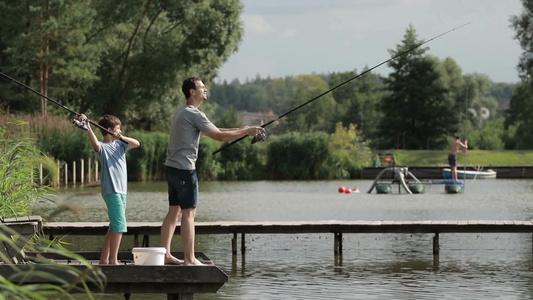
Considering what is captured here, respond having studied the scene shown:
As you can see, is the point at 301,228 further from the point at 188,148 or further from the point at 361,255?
the point at 188,148

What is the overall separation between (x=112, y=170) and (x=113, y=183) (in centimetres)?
11

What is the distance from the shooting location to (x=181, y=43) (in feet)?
181

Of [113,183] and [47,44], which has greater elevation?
[47,44]

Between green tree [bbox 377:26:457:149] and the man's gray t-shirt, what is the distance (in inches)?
2763

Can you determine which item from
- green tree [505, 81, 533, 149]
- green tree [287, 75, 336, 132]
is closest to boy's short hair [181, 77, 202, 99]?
green tree [505, 81, 533, 149]

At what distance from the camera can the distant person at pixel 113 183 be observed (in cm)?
943

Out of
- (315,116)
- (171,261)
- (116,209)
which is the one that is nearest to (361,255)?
(171,261)

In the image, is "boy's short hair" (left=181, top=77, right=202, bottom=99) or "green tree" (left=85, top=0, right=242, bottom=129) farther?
"green tree" (left=85, top=0, right=242, bottom=129)

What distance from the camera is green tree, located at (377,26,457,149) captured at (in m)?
Answer: 79.2

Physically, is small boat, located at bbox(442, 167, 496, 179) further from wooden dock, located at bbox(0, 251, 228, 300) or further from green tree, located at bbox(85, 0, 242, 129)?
wooden dock, located at bbox(0, 251, 228, 300)

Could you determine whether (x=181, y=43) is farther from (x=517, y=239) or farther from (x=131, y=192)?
(x=517, y=239)

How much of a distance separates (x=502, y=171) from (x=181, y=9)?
1830cm

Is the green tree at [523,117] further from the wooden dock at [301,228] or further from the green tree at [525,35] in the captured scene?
the wooden dock at [301,228]

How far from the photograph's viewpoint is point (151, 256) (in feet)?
29.7
